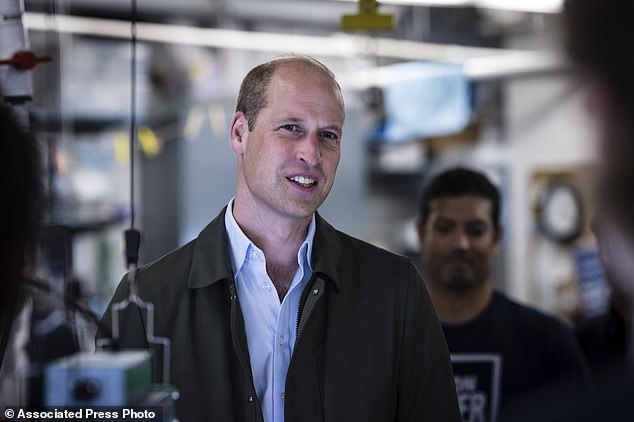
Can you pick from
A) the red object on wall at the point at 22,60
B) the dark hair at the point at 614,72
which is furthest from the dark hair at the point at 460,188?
the dark hair at the point at 614,72

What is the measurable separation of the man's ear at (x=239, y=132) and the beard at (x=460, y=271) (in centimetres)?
107

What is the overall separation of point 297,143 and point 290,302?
13.4 inches

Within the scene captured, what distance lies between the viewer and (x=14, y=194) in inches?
32.2

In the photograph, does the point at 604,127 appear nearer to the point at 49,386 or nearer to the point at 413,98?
the point at 49,386

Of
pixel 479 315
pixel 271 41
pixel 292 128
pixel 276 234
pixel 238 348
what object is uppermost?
pixel 271 41

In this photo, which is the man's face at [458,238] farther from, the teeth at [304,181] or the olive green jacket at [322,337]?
the teeth at [304,181]

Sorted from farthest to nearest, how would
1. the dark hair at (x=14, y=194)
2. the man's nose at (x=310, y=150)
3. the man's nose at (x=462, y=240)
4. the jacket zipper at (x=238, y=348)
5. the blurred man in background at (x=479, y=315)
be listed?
1. the man's nose at (x=462, y=240)
2. the blurred man in background at (x=479, y=315)
3. the man's nose at (x=310, y=150)
4. the jacket zipper at (x=238, y=348)
5. the dark hair at (x=14, y=194)

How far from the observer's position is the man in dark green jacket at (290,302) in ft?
5.72

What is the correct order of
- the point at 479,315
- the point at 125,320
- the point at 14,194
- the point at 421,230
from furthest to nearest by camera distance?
the point at 421,230 < the point at 479,315 < the point at 125,320 < the point at 14,194

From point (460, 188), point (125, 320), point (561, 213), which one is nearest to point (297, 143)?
point (125, 320)

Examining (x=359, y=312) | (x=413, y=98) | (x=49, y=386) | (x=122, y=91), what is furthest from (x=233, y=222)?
(x=122, y=91)

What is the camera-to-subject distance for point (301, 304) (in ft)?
6.05

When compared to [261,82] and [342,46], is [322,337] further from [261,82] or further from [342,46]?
[342,46]

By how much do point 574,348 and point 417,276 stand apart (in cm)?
97
